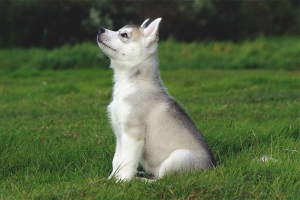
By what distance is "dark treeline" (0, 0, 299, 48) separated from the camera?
1625 centimetres

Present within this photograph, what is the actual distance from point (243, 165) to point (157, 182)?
81 cm

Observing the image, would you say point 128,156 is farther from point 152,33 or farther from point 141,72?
point 152,33

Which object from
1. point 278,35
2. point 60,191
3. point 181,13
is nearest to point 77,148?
point 60,191

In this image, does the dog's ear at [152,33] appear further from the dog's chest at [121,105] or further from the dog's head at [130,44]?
the dog's chest at [121,105]

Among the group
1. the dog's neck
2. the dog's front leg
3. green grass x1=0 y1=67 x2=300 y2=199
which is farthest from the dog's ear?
green grass x1=0 y1=67 x2=300 y2=199

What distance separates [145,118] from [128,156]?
355 mm

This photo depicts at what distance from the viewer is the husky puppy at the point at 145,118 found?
4.00m

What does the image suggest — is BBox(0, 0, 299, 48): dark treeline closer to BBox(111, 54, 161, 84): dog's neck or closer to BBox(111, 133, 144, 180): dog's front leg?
BBox(111, 54, 161, 84): dog's neck

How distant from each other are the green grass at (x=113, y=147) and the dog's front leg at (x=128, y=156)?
0.19 meters

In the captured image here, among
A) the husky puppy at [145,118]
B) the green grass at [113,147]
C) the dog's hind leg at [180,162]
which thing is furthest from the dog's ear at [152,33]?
the green grass at [113,147]

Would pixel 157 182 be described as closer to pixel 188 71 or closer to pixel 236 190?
pixel 236 190

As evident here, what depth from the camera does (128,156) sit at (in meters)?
4.00

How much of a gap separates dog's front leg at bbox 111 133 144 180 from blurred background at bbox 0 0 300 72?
956 centimetres

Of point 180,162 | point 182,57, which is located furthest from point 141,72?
point 182,57
